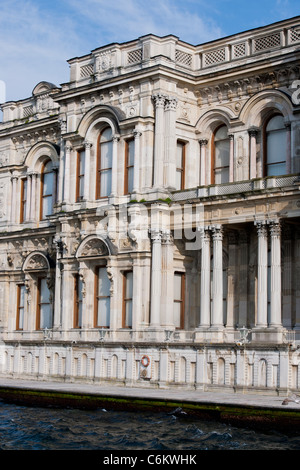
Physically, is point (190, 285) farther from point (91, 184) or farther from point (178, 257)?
point (91, 184)

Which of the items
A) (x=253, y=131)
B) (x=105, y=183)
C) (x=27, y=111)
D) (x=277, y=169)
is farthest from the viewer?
(x=27, y=111)

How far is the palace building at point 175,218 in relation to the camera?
1093 inches

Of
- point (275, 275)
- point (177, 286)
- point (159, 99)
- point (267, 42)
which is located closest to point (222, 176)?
point (159, 99)

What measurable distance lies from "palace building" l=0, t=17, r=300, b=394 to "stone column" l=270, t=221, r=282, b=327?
33 mm

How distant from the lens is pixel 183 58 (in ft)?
105

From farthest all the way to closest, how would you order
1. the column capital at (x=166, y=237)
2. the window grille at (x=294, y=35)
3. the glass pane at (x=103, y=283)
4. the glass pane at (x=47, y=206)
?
the glass pane at (x=47, y=206) → the glass pane at (x=103, y=283) → the column capital at (x=166, y=237) → the window grille at (x=294, y=35)

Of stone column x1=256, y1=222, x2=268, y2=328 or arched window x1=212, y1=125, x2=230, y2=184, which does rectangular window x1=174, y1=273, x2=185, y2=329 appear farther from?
stone column x1=256, y1=222, x2=268, y2=328

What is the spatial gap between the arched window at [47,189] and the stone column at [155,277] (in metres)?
7.77

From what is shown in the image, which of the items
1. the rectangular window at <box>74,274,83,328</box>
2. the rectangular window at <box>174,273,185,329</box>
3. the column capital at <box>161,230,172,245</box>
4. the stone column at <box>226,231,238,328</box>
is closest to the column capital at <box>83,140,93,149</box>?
the rectangular window at <box>74,274,83,328</box>

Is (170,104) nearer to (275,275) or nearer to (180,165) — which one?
(180,165)

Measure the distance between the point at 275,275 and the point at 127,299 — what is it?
6.28 meters

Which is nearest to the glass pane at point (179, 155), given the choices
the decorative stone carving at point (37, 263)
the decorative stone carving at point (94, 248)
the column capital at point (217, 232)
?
the column capital at point (217, 232)

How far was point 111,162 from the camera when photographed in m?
32.8

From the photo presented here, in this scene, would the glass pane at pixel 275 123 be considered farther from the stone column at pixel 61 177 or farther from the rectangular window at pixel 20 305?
the rectangular window at pixel 20 305
